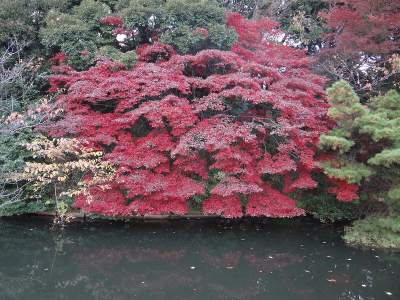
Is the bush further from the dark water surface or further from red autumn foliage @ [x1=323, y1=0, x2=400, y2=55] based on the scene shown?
red autumn foliage @ [x1=323, y1=0, x2=400, y2=55]

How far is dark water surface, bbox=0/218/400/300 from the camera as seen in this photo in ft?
21.2

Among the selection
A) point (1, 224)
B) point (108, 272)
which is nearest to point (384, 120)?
point (108, 272)

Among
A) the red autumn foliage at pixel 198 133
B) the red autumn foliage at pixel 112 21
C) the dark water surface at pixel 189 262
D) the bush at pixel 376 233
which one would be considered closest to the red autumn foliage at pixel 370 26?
the red autumn foliage at pixel 198 133

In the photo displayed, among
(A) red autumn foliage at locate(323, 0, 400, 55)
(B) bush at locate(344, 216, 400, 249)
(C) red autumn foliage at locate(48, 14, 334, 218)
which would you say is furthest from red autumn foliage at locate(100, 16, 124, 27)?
(B) bush at locate(344, 216, 400, 249)

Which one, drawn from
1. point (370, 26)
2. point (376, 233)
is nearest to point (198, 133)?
point (376, 233)

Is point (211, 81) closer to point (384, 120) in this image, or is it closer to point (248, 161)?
point (248, 161)

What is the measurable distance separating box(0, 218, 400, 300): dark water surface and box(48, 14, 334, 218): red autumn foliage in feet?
2.26

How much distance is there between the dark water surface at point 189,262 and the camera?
Answer: 255 inches

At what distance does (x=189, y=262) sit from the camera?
7602 mm

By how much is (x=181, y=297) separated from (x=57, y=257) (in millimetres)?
2788

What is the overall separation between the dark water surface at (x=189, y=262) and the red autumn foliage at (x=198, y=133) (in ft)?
2.26

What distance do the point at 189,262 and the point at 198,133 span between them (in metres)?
2.44

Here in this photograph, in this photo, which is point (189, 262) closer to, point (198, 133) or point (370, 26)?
point (198, 133)

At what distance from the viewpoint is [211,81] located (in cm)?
845
